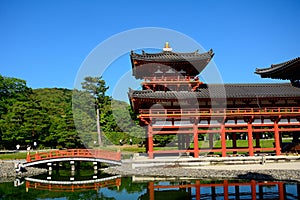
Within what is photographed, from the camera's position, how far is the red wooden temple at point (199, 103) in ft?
86.0

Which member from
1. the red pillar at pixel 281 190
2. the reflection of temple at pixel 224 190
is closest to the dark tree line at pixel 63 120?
the reflection of temple at pixel 224 190

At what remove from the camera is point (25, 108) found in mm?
40750

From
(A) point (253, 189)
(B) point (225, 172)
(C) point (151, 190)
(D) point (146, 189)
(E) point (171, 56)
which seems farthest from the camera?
(E) point (171, 56)

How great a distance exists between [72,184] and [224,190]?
38.3ft

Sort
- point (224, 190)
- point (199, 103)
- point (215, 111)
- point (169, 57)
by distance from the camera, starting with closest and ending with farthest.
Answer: point (224, 190) → point (215, 111) → point (199, 103) → point (169, 57)

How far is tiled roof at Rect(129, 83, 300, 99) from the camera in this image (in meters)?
26.3

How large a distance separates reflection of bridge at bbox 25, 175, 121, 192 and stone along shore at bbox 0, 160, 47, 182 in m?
2.03

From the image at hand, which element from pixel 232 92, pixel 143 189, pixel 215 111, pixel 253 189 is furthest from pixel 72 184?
pixel 232 92

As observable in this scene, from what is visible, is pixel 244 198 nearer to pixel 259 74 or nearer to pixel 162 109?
pixel 162 109

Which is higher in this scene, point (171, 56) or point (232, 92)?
point (171, 56)

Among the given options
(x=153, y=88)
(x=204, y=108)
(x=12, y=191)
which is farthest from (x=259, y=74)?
(x=12, y=191)

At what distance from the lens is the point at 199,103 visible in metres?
27.5

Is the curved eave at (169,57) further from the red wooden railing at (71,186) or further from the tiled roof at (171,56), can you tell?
the red wooden railing at (71,186)

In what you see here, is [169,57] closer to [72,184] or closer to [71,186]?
[72,184]
